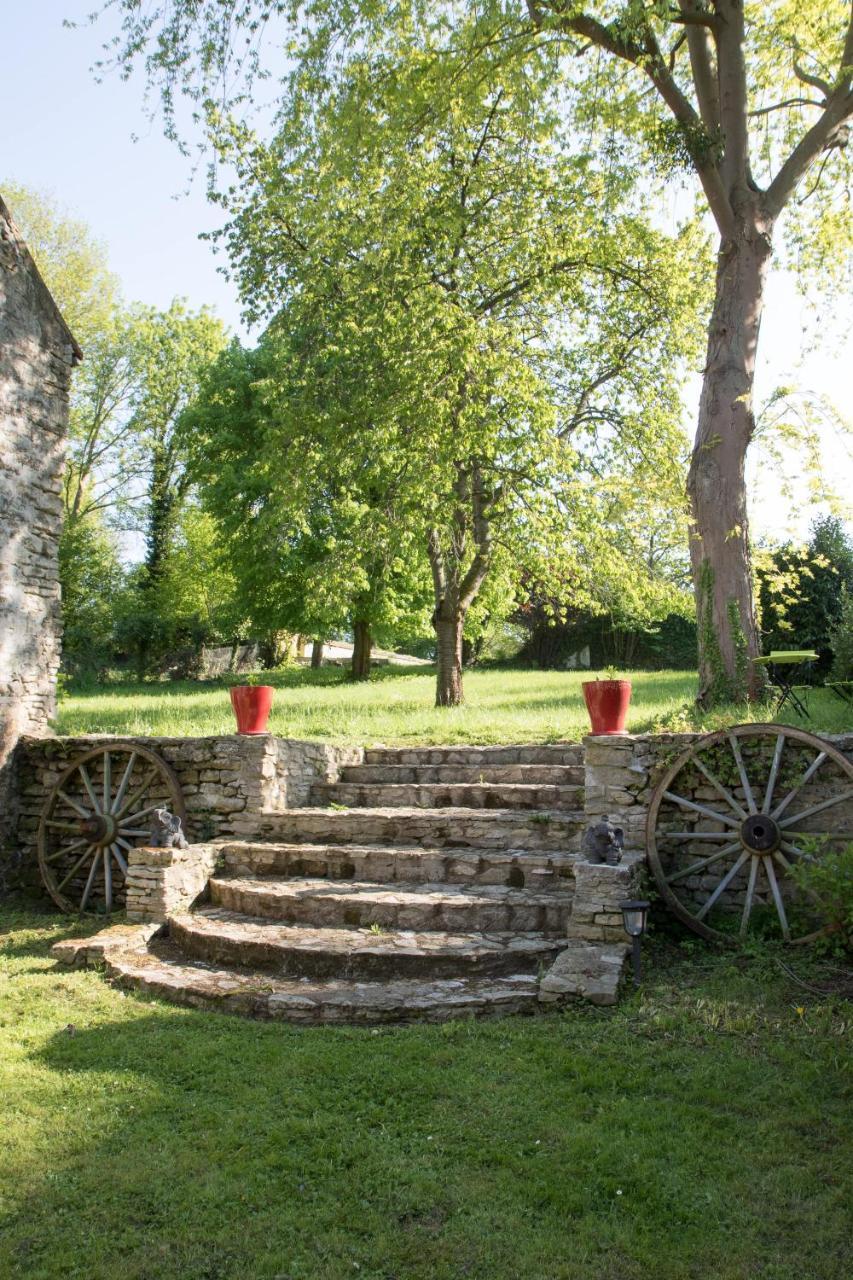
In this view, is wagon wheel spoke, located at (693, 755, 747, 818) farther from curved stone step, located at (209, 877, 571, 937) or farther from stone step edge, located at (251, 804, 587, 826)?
curved stone step, located at (209, 877, 571, 937)

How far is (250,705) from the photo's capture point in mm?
8172

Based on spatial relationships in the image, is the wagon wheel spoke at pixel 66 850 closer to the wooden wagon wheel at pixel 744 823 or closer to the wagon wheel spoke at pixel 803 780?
the wooden wagon wheel at pixel 744 823

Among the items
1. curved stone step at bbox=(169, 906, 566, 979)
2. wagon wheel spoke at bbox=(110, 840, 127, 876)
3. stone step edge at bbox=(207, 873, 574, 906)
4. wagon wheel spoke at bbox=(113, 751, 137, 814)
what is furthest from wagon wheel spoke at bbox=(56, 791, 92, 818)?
curved stone step at bbox=(169, 906, 566, 979)

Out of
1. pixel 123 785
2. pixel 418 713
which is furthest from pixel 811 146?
pixel 123 785

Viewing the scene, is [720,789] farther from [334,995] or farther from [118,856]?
[118,856]

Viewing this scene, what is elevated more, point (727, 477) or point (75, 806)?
point (727, 477)

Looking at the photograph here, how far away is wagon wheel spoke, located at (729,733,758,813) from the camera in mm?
6379

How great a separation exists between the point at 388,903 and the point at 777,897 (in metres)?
2.64

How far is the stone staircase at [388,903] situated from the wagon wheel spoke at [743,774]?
4.29ft

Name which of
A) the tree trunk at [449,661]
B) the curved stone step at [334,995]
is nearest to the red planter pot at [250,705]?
the curved stone step at [334,995]

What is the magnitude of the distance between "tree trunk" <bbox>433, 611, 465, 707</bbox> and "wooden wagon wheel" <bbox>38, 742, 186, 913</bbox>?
580cm

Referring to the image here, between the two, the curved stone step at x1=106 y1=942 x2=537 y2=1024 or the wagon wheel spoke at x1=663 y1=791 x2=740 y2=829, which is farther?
the wagon wheel spoke at x1=663 y1=791 x2=740 y2=829

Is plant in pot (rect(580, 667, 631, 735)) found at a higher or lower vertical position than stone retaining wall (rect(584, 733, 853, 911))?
higher

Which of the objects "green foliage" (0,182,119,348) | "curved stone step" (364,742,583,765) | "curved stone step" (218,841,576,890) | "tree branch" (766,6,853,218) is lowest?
"curved stone step" (218,841,576,890)
